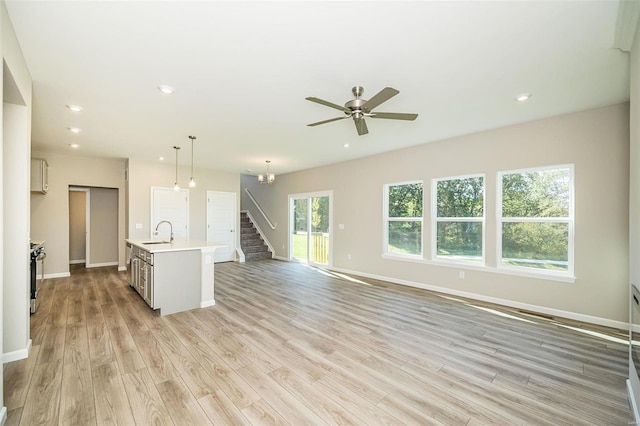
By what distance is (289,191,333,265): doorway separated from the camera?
725cm

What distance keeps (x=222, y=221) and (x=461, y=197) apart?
20.1 feet

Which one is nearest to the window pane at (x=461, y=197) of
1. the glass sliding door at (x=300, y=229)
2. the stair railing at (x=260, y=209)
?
the glass sliding door at (x=300, y=229)

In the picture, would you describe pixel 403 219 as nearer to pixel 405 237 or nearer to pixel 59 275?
pixel 405 237

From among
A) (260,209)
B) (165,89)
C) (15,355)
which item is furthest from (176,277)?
(260,209)

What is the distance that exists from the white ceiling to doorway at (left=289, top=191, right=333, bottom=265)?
10.9ft

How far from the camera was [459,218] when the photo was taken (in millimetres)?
4785

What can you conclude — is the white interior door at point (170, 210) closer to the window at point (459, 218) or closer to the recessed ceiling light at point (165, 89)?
the recessed ceiling light at point (165, 89)

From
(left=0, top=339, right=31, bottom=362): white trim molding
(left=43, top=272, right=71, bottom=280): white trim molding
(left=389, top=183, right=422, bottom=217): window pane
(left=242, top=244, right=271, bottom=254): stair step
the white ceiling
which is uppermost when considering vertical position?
the white ceiling

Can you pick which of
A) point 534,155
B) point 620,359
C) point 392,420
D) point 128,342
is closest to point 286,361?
point 392,420

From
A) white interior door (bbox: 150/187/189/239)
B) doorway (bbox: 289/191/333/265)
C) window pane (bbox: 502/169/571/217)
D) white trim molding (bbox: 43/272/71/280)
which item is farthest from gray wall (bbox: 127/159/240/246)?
window pane (bbox: 502/169/571/217)

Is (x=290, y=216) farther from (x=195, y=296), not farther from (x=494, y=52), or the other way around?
(x=494, y=52)

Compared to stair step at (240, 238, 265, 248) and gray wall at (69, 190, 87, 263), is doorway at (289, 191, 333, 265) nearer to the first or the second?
stair step at (240, 238, 265, 248)

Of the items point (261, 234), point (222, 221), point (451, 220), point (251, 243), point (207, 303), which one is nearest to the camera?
point (207, 303)

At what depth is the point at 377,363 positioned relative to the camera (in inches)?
101
